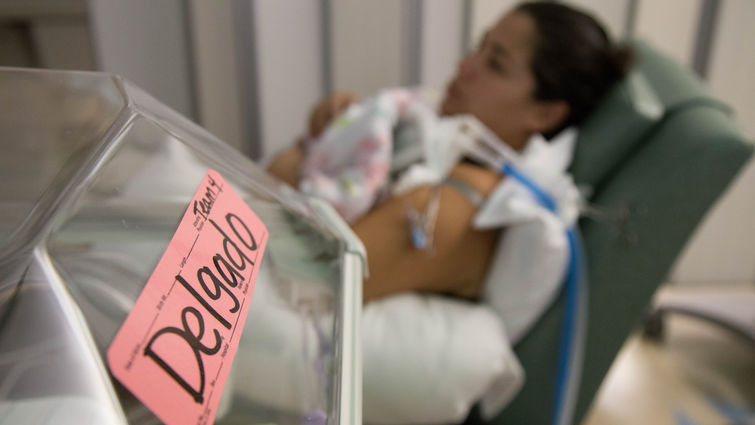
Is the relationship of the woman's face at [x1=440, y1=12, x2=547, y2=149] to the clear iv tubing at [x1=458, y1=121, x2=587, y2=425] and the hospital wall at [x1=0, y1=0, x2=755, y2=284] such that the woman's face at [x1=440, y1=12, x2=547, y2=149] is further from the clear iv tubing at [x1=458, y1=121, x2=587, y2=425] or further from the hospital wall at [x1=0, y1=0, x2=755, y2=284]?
the hospital wall at [x1=0, y1=0, x2=755, y2=284]

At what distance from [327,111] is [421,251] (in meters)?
0.55

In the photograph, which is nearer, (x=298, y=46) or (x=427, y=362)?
(x=427, y=362)

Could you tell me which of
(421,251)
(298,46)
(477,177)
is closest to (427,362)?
(421,251)

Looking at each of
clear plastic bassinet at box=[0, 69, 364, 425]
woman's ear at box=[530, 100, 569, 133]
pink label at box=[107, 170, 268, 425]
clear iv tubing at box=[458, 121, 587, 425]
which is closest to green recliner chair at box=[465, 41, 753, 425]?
clear iv tubing at box=[458, 121, 587, 425]

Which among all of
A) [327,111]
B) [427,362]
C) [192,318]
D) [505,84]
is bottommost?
[427,362]

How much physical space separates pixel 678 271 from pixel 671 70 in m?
0.88

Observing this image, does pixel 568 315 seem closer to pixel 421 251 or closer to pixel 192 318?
pixel 421 251

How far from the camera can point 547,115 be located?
0.98 m

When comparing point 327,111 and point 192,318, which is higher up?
point 192,318

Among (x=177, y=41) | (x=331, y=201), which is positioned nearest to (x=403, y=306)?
(x=331, y=201)

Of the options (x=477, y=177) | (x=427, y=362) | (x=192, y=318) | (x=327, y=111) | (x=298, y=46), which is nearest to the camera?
(x=192, y=318)

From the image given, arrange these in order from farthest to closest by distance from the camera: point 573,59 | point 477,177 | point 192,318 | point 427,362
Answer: point 573,59 < point 477,177 < point 427,362 < point 192,318

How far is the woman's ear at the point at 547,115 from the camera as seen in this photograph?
3.16 ft

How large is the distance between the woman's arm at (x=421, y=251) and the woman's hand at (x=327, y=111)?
423 mm
